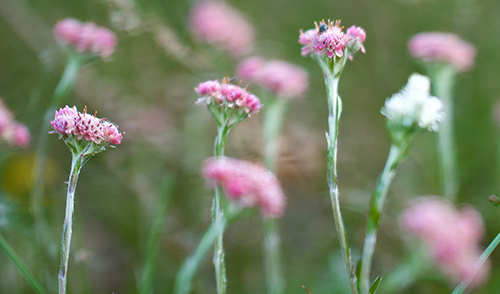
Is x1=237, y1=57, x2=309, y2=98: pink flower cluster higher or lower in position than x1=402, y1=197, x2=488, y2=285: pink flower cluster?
higher

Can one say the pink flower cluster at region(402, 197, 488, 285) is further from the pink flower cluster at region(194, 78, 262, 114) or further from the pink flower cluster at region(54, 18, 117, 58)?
the pink flower cluster at region(54, 18, 117, 58)

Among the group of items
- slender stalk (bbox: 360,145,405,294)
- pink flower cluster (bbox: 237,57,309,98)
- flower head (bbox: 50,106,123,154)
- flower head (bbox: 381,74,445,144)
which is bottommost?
slender stalk (bbox: 360,145,405,294)

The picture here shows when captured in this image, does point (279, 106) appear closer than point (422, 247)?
No

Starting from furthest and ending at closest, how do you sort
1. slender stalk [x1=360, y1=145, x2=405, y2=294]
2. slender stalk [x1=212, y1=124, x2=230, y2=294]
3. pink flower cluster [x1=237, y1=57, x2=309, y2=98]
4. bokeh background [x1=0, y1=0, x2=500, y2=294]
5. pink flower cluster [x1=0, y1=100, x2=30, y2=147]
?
bokeh background [x1=0, y1=0, x2=500, y2=294]
pink flower cluster [x1=237, y1=57, x2=309, y2=98]
pink flower cluster [x1=0, y1=100, x2=30, y2=147]
slender stalk [x1=212, y1=124, x2=230, y2=294]
slender stalk [x1=360, y1=145, x2=405, y2=294]

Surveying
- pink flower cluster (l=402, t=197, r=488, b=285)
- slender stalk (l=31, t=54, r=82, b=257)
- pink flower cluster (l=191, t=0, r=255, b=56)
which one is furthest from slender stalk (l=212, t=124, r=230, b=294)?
pink flower cluster (l=191, t=0, r=255, b=56)

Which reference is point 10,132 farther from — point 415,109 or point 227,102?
point 415,109

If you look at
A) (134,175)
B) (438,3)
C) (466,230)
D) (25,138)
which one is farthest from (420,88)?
(438,3)

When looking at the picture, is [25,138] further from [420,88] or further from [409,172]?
[409,172]
